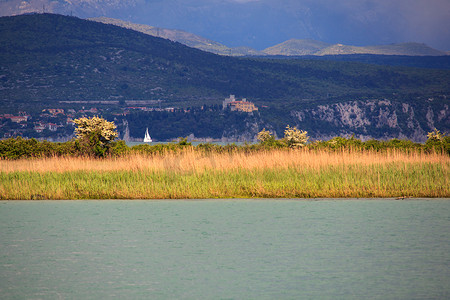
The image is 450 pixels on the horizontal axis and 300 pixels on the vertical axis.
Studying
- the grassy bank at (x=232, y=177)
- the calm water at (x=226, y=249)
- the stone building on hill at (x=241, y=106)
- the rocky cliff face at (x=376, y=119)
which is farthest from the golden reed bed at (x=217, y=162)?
the stone building on hill at (x=241, y=106)

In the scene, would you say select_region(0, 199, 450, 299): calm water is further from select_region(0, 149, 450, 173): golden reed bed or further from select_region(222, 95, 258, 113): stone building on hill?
select_region(222, 95, 258, 113): stone building on hill

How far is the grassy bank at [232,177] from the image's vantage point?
19.5 metres

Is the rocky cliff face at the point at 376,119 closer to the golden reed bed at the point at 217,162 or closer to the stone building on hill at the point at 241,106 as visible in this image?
the stone building on hill at the point at 241,106

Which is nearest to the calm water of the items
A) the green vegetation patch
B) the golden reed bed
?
the green vegetation patch

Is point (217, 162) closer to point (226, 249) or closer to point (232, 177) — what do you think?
point (232, 177)

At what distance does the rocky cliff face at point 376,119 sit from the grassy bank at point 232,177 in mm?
163174

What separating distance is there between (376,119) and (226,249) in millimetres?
179771

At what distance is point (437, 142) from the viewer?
2695cm

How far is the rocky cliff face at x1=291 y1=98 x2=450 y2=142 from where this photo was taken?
183375 millimetres

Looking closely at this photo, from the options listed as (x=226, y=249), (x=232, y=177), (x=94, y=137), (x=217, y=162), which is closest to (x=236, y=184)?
(x=232, y=177)

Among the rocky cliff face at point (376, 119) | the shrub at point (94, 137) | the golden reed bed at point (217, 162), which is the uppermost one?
the shrub at point (94, 137)

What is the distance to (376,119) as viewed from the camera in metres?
187

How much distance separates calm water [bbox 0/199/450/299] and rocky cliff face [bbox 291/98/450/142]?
167783 millimetres

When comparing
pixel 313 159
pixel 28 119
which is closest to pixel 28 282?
pixel 313 159
